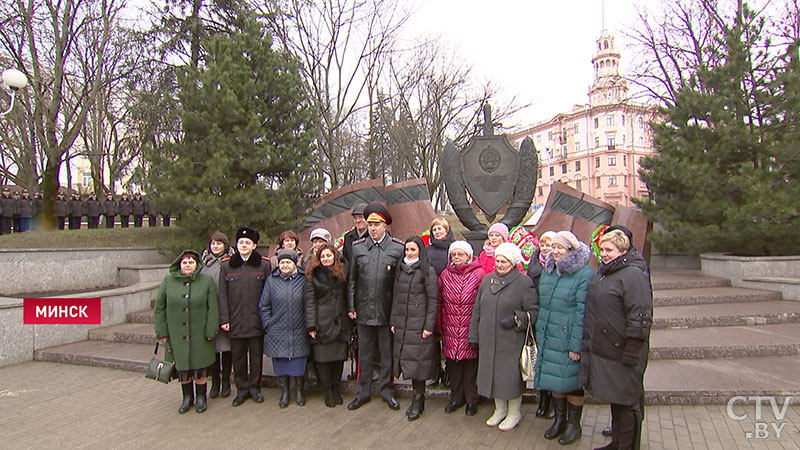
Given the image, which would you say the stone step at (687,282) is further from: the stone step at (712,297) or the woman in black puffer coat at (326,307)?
the woman in black puffer coat at (326,307)

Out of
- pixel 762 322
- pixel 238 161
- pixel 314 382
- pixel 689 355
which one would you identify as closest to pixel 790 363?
pixel 689 355

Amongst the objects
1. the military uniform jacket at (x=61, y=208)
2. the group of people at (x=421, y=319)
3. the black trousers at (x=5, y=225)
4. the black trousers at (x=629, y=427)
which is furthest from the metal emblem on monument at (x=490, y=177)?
the black trousers at (x=5, y=225)

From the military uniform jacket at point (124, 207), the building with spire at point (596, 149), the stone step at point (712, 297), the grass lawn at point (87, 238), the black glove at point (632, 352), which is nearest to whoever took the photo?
the black glove at point (632, 352)

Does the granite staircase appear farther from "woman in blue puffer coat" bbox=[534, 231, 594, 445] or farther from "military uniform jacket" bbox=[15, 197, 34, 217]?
"military uniform jacket" bbox=[15, 197, 34, 217]

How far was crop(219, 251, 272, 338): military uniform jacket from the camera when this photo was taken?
4.54 m

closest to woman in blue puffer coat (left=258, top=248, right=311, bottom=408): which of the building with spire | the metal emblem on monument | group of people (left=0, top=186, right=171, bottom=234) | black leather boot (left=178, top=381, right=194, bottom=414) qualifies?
black leather boot (left=178, top=381, right=194, bottom=414)

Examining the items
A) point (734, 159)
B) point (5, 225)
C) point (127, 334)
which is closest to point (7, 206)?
point (5, 225)

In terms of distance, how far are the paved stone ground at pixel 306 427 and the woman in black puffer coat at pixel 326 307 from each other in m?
0.55

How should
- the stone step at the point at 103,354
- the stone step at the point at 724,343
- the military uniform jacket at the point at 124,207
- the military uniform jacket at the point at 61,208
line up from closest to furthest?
the stone step at the point at 724,343 → the stone step at the point at 103,354 → the military uniform jacket at the point at 61,208 → the military uniform jacket at the point at 124,207

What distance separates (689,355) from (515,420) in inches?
116

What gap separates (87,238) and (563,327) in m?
13.1

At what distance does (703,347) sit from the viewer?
548 centimetres

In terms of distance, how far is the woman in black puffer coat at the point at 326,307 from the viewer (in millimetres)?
4398

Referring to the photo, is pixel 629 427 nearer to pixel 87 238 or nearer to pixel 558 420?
pixel 558 420
